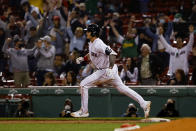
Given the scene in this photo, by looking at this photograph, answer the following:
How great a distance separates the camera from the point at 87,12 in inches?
693

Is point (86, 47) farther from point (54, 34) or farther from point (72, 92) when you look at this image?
point (72, 92)

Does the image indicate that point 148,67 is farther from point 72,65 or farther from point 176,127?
point 176,127

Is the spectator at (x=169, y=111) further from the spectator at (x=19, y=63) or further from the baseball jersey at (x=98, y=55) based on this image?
the spectator at (x=19, y=63)

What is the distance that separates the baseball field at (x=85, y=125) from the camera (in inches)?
302

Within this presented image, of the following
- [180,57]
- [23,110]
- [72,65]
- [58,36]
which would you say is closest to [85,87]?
[23,110]

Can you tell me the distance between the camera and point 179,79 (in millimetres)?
12352

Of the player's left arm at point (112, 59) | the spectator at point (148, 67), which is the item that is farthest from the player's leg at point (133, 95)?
the spectator at point (148, 67)

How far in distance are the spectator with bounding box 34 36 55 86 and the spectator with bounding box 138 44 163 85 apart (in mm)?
2353

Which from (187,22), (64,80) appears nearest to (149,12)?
(187,22)

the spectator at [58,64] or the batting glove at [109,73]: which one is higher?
the spectator at [58,64]

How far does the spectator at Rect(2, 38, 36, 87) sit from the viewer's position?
545 inches

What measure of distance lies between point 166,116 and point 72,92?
98.7 inches

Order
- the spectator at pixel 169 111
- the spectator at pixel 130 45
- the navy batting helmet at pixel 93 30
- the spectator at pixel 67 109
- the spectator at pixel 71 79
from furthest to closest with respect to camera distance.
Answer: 1. the spectator at pixel 130 45
2. the spectator at pixel 71 79
3. the spectator at pixel 67 109
4. the spectator at pixel 169 111
5. the navy batting helmet at pixel 93 30

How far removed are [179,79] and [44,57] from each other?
11.7ft
